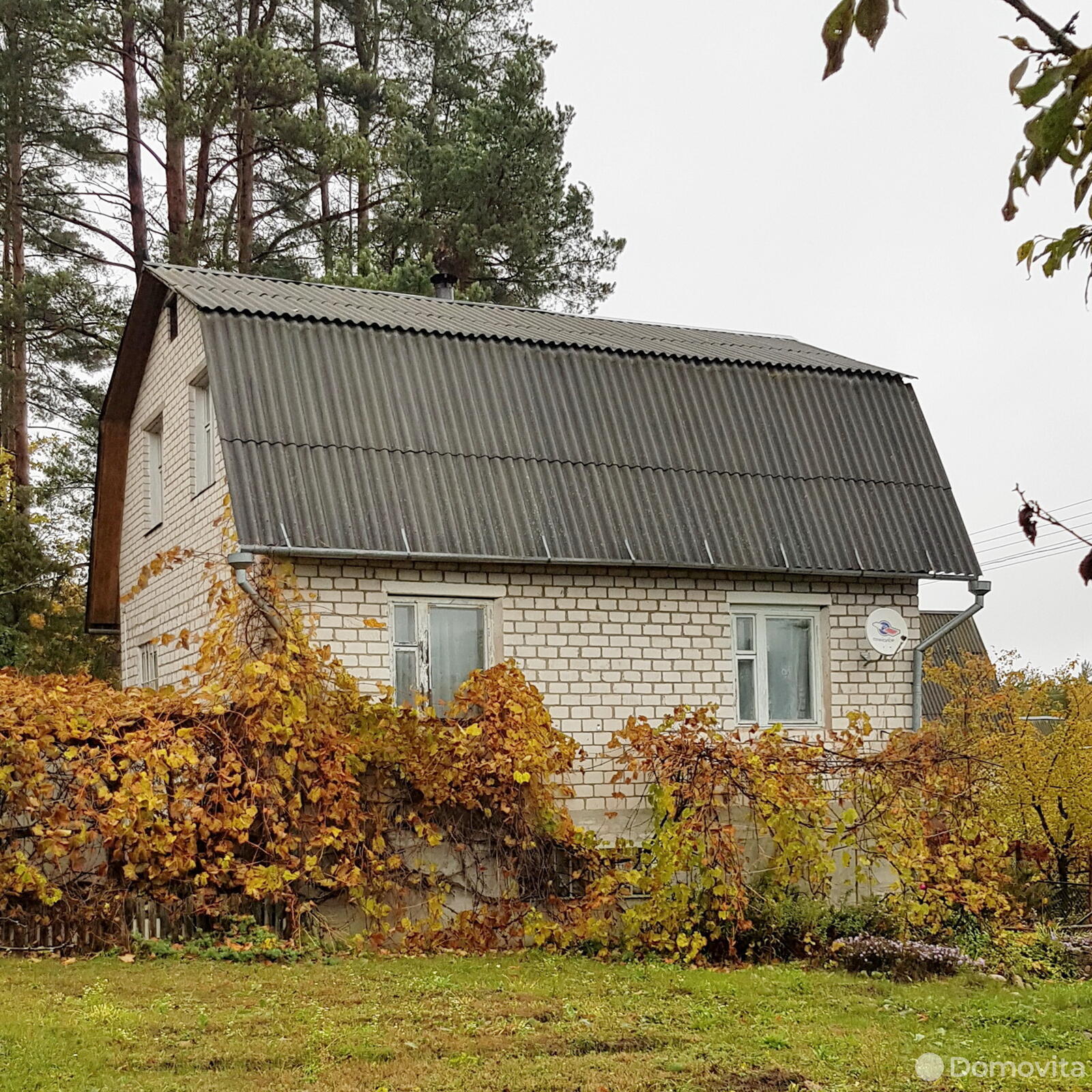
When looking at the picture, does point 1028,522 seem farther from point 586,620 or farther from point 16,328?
point 16,328

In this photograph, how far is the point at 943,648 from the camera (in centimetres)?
3738

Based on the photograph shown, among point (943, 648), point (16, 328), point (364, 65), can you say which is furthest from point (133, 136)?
point (943, 648)

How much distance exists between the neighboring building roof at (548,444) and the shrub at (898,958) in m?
4.27

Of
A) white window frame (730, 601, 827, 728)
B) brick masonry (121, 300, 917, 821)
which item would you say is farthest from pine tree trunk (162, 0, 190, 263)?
white window frame (730, 601, 827, 728)

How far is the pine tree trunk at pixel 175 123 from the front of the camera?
2420 cm

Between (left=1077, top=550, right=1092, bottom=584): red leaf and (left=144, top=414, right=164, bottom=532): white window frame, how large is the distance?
16.0 m

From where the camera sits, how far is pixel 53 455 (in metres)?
28.3

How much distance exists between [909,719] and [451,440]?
5869mm

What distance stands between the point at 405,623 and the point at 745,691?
386cm

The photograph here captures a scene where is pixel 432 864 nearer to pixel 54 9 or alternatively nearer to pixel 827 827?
pixel 827 827

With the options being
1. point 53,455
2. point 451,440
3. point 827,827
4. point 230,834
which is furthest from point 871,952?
point 53,455

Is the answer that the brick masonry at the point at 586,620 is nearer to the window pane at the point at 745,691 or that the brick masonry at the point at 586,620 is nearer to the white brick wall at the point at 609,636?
the white brick wall at the point at 609,636

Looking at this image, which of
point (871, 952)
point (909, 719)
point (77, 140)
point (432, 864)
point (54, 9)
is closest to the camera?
point (871, 952)

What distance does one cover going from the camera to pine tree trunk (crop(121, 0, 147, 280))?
26156 millimetres
